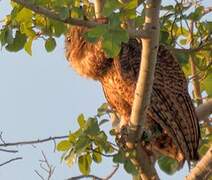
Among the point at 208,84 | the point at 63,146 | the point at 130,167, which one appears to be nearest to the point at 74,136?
the point at 63,146

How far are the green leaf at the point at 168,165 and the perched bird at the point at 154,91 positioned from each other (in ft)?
1.12

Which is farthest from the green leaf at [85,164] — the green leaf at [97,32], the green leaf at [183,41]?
the green leaf at [183,41]

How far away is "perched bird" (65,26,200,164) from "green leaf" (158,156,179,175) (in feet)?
1.12

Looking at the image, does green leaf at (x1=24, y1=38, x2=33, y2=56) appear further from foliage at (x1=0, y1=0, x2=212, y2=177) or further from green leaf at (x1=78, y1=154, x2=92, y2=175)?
green leaf at (x1=78, y1=154, x2=92, y2=175)

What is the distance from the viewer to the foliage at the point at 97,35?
11.9ft

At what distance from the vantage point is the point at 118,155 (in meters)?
4.34

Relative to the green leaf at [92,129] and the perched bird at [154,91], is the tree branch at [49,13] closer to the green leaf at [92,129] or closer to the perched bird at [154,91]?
the green leaf at [92,129]

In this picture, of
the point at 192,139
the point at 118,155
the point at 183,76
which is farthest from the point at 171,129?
the point at 118,155

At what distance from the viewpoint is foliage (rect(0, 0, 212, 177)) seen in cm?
363

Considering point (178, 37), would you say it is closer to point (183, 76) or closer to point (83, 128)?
point (183, 76)

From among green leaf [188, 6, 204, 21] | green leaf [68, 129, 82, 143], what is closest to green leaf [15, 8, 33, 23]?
green leaf [68, 129, 82, 143]

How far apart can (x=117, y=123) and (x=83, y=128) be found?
1.05 meters

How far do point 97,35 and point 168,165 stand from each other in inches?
55.0

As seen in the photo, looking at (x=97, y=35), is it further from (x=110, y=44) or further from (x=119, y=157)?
(x=119, y=157)
